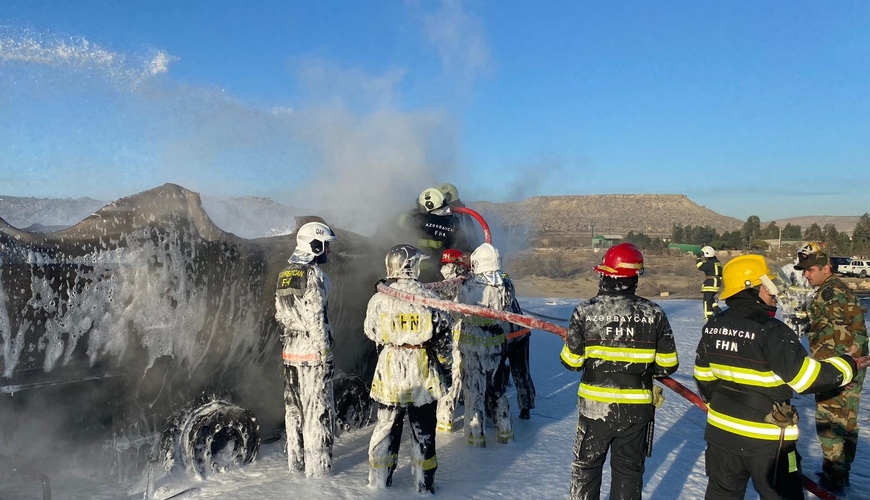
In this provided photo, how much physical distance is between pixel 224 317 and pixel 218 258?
471 mm

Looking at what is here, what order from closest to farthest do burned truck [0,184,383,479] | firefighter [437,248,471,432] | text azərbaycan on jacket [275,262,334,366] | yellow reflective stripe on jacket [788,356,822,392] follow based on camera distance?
yellow reflective stripe on jacket [788,356,822,392]
burned truck [0,184,383,479]
text azərbaycan on jacket [275,262,334,366]
firefighter [437,248,471,432]

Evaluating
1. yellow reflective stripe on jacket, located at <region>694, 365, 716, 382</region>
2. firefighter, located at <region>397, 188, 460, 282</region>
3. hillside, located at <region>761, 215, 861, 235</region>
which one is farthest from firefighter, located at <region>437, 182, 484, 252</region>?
hillside, located at <region>761, 215, 861, 235</region>

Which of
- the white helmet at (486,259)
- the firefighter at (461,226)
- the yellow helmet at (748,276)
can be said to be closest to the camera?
the yellow helmet at (748,276)

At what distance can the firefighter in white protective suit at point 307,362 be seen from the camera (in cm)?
445

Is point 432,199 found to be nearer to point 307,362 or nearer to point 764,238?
point 307,362

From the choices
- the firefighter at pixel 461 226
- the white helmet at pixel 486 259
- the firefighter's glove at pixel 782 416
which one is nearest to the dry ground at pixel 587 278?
the firefighter at pixel 461 226

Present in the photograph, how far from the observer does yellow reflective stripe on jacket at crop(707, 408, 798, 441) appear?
3158 mm

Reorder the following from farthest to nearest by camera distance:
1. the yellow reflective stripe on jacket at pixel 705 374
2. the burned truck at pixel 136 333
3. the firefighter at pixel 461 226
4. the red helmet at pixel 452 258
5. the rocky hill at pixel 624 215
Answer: the rocky hill at pixel 624 215, the firefighter at pixel 461 226, the red helmet at pixel 452 258, the burned truck at pixel 136 333, the yellow reflective stripe on jacket at pixel 705 374

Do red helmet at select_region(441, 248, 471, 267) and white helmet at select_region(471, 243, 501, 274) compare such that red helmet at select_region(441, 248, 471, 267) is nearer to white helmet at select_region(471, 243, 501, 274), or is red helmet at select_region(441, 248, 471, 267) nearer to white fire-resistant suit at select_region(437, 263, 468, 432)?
white fire-resistant suit at select_region(437, 263, 468, 432)

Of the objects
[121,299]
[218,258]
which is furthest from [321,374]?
[121,299]

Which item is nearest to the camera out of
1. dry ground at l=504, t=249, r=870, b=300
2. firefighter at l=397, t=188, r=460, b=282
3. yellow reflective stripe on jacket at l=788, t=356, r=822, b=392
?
yellow reflective stripe on jacket at l=788, t=356, r=822, b=392

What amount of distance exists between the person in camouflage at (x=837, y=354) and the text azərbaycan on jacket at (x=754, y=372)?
1941 millimetres

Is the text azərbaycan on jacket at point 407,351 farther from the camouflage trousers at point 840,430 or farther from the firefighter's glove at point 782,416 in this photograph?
the camouflage trousers at point 840,430

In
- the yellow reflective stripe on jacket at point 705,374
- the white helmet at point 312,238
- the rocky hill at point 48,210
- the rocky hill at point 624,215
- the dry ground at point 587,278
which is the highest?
the rocky hill at point 624,215
